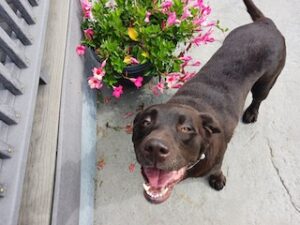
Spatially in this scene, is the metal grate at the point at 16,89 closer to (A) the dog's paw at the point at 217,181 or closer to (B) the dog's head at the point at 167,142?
(B) the dog's head at the point at 167,142

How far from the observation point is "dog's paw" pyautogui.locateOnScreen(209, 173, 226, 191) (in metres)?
3.01

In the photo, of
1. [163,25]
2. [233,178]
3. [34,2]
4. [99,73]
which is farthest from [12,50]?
[233,178]

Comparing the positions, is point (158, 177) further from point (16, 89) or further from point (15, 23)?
point (15, 23)

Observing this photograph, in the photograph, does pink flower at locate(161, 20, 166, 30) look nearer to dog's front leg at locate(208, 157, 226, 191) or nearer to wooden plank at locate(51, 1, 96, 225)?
wooden plank at locate(51, 1, 96, 225)

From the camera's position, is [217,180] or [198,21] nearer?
[217,180]

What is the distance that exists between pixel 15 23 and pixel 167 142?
4.15 feet

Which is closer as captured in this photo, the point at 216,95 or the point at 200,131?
the point at 200,131

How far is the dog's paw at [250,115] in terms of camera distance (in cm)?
339

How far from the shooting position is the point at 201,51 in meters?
3.93

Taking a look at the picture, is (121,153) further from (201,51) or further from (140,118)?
(201,51)

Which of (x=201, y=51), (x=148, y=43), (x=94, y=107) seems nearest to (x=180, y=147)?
(x=148, y=43)

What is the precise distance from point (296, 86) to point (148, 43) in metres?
1.65

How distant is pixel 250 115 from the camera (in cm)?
340

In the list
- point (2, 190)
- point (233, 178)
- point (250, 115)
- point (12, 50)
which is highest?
point (12, 50)
